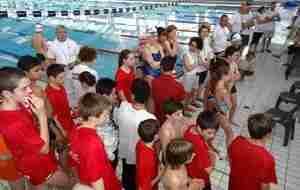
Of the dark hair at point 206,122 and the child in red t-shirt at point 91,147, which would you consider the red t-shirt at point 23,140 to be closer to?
the child in red t-shirt at point 91,147

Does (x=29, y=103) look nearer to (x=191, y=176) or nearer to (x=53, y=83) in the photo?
(x=53, y=83)

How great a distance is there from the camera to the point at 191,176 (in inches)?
88.1

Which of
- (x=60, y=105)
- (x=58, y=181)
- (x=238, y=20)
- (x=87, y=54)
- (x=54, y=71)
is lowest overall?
(x=58, y=181)

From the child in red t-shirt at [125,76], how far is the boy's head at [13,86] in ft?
4.69

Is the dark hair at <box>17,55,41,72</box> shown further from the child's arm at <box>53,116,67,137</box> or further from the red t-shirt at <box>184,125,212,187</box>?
the red t-shirt at <box>184,125,212,187</box>

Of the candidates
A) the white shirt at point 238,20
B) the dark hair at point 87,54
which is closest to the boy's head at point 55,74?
the dark hair at point 87,54

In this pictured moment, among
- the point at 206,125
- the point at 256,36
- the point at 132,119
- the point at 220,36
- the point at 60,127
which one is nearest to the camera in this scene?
the point at 206,125

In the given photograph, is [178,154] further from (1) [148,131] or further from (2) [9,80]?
(2) [9,80]

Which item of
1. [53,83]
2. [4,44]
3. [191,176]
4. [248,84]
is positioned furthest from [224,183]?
[4,44]

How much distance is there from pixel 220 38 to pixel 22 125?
4.41m

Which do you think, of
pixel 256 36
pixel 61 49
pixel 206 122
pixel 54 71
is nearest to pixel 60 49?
pixel 61 49

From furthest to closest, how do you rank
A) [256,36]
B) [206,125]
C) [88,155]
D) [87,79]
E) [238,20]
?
[256,36]
[238,20]
[87,79]
[206,125]
[88,155]

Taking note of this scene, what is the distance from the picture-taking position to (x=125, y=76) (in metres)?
3.36

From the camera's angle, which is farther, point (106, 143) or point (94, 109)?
point (106, 143)
